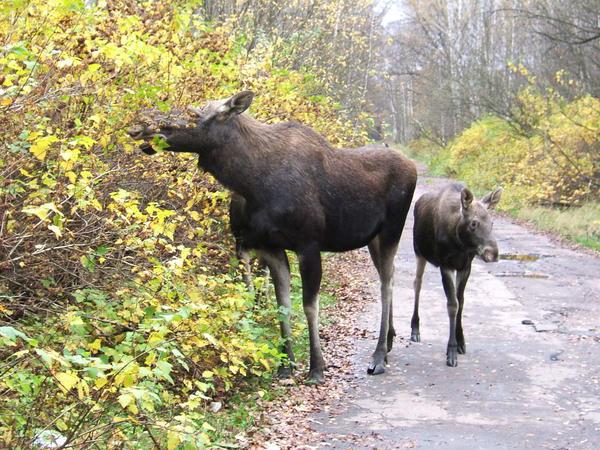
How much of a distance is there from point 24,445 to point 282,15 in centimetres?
1317

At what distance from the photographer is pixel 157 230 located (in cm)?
553

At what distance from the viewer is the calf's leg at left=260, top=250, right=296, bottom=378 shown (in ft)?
26.3

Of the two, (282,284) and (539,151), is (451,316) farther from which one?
(539,151)

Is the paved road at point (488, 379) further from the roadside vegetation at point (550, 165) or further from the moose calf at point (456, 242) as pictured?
the roadside vegetation at point (550, 165)

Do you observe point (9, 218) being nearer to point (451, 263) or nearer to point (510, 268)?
point (451, 263)

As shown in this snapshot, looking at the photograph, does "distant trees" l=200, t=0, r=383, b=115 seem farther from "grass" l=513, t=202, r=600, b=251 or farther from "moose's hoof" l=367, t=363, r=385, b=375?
"grass" l=513, t=202, r=600, b=251

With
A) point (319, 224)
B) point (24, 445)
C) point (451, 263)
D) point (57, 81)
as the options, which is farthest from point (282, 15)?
point (24, 445)

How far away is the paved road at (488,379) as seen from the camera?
6.81 metres

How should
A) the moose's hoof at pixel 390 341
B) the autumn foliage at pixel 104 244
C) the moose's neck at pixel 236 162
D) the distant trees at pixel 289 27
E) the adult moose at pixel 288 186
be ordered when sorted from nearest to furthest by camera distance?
the autumn foliage at pixel 104 244
the adult moose at pixel 288 186
the moose's neck at pixel 236 162
the moose's hoof at pixel 390 341
the distant trees at pixel 289 27

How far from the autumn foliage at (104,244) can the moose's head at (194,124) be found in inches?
7.0

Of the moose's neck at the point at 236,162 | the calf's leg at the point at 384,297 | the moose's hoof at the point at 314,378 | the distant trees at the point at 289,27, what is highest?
the distant trees at the point at 289,27

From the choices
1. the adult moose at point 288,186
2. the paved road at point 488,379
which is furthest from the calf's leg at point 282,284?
the paved road at point 488,379

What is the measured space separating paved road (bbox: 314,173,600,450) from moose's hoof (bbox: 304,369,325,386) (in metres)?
0.31

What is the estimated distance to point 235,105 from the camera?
7457 mm
